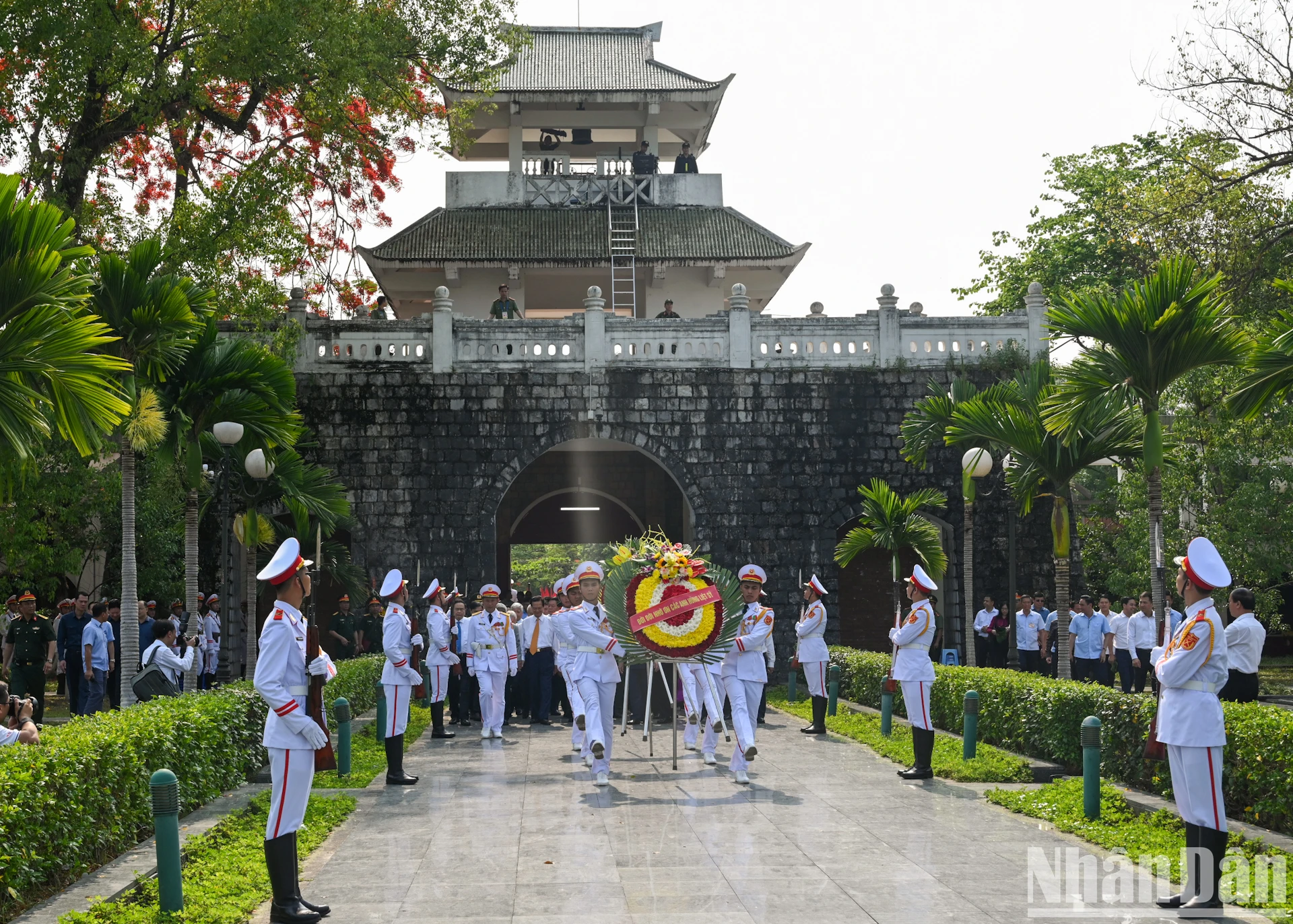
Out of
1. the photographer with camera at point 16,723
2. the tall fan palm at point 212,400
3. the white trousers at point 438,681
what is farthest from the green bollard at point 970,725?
the tall fan palm at point 212,400

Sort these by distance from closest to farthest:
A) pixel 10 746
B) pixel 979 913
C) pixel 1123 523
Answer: pixel 979 913
pixel 10 746
pixel 1123 523

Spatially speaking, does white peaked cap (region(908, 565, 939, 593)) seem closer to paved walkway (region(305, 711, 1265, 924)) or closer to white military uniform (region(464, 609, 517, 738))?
paved walkway (region(305, 711, 1265, 924))

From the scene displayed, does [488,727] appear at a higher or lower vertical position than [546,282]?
lower

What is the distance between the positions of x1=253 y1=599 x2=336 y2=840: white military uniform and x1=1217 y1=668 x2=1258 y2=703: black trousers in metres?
7.32

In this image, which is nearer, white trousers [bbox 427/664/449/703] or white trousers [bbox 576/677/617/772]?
white trousers [bbox 576/677/617/772]

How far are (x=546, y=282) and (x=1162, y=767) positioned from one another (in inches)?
870

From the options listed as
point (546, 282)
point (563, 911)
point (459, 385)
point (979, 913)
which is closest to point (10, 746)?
point (563, 911)

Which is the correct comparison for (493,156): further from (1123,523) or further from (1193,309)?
(1193,309)

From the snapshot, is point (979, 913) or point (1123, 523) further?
point (1123, 523)

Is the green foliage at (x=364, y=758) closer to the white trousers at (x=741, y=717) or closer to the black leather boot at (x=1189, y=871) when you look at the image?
the white trousers at (x=741, y=717)

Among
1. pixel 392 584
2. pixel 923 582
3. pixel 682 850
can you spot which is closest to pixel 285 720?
pixel 682 850

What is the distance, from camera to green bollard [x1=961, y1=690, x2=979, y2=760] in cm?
1219

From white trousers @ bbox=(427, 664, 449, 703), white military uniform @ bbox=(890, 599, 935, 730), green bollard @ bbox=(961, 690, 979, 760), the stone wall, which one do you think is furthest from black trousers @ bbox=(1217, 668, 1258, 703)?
the stone wall

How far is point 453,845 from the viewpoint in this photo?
880cm
